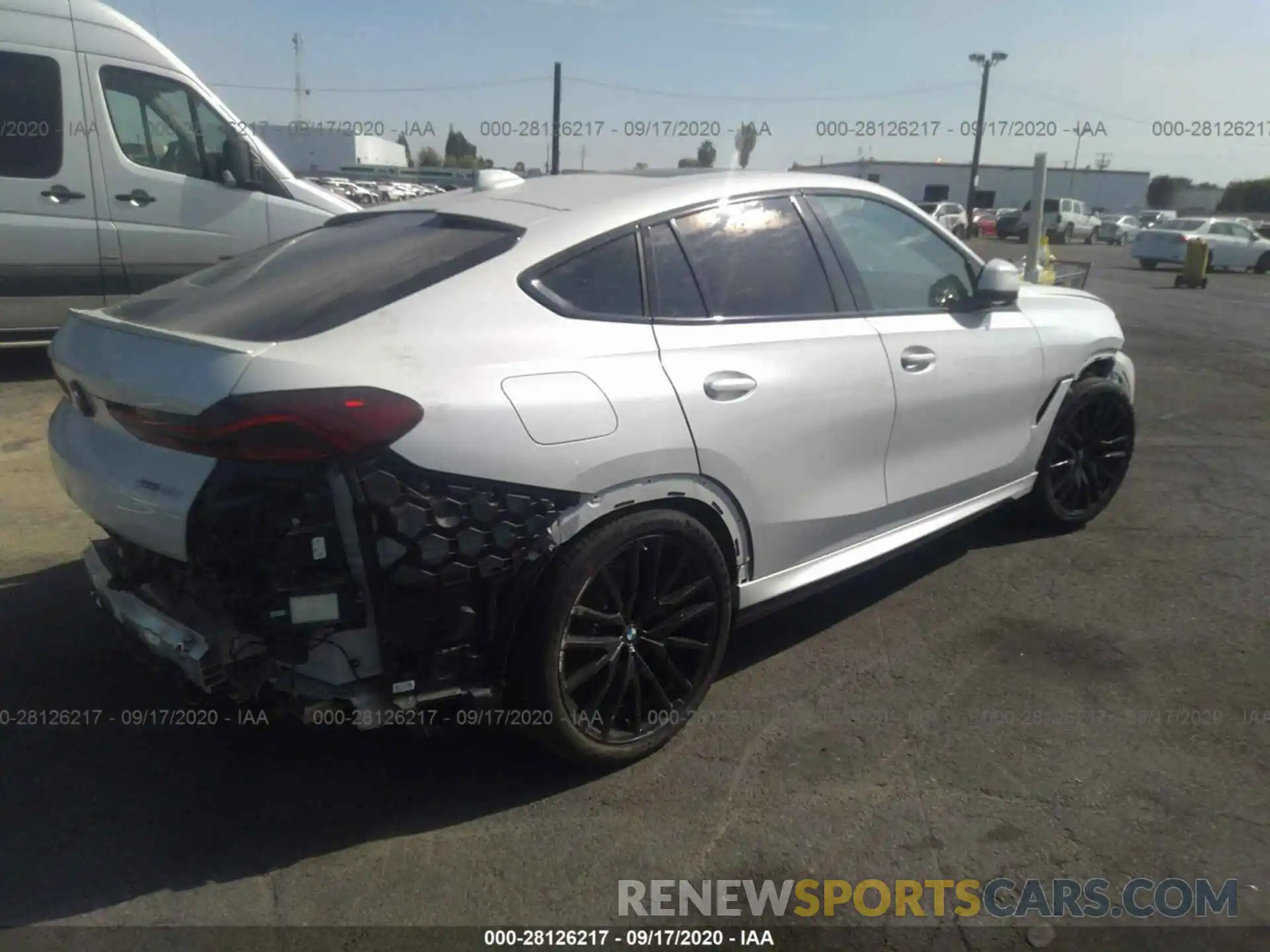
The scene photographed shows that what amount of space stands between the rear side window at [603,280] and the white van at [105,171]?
559 centimetres

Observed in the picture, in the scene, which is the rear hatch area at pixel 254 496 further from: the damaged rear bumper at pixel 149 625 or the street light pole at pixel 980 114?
the street light pole at pixel 980 114

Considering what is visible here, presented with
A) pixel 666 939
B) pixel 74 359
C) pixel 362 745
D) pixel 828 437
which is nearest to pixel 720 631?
pixel 828 437

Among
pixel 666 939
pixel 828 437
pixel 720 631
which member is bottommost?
pixel 666 939

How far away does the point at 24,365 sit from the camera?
789 centimetres

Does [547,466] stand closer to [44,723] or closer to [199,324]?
[199,324]

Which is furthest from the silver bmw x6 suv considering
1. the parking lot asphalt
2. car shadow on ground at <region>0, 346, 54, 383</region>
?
car shadow on ground at <region>0, 346, 54, 383</region>

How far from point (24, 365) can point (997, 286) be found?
753cm

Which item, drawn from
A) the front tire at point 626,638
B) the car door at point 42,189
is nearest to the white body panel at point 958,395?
the front tire at point 626,638

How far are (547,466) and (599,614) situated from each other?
1.65 feet

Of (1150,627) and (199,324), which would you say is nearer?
(199,324)

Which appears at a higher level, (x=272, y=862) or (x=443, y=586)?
(x=443, y=586)

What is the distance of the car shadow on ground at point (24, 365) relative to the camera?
744cm

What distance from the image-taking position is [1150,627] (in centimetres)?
402

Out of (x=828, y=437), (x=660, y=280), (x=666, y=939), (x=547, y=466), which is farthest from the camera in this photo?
(x=828, y=437)
